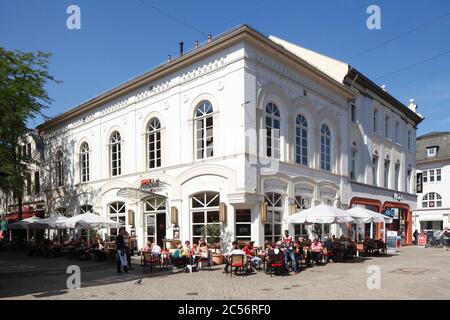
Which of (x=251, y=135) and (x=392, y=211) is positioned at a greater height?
(x=251, y=135)

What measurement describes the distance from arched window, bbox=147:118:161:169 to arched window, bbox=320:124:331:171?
9.30m

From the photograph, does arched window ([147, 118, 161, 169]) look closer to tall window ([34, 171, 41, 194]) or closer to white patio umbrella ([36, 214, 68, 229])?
white patio umbrella ([36, 214, 68, 229])

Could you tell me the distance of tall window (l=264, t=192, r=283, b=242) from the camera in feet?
60.8

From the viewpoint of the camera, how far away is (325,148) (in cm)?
2341

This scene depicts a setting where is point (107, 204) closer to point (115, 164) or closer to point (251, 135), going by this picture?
point (115, 164)

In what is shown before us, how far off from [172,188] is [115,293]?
9.78m

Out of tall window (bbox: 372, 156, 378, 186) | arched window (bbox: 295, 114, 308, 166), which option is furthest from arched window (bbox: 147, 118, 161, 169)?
tall window (bbox: 372, 156, 378, 186)

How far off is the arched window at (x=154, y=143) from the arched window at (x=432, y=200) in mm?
A: 35790

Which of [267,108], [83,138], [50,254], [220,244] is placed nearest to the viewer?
[220,244]

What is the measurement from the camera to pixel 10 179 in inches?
980

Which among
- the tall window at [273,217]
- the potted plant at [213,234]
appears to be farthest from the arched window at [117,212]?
the tall window at [273,217]

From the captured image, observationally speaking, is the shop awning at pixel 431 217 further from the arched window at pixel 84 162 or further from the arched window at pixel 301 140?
the arched window at pixel 84 162
